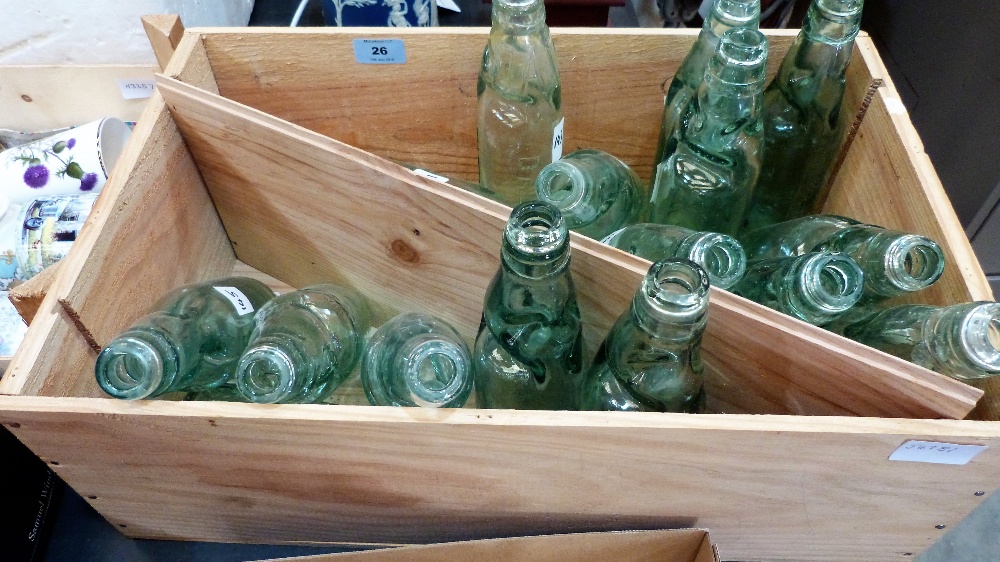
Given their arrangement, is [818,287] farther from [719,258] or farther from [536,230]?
[536,230]

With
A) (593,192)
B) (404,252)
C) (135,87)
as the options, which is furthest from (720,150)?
(135,87)

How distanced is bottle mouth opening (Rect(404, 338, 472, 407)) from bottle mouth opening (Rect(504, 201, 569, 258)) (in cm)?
13

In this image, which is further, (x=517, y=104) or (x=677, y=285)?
(x=517, y=104)

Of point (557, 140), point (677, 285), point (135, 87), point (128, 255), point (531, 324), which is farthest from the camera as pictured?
point (135, 87)

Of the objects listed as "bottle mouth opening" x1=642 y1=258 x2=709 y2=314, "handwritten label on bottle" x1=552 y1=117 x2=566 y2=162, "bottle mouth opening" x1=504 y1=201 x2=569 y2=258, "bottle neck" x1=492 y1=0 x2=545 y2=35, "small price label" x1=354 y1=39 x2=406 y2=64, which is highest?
"bottle neck" x1=492 y1=0 x2=545 y2=35

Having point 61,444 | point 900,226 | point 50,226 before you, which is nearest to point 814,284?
point 900,226

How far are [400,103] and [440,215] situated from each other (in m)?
0.29

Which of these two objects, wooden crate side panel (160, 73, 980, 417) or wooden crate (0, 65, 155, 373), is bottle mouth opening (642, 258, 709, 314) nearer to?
wooden crate side panel (160, 73, 980, 417)

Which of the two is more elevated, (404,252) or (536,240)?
(536,240)

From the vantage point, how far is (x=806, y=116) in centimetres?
78

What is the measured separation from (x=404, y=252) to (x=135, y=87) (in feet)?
2.28

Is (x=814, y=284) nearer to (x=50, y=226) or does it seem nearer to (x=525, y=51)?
(x=525, y=51)

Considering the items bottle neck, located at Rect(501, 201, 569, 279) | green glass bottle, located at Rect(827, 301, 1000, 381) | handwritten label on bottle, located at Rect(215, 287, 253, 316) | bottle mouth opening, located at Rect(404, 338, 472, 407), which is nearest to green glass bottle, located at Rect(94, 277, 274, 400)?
handwritten label on bottle, located at Rect(215, 287, 253, 316)

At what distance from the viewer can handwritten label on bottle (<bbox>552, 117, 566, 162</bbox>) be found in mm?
821
